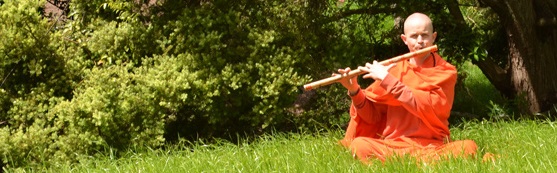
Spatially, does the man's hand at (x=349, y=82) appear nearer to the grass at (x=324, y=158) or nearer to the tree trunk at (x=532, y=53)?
the grass at (x=324, y=158)

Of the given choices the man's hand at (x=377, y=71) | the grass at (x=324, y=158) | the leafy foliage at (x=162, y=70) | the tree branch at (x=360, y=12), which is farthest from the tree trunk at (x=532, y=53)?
the man's hand at (x=377, y=71)

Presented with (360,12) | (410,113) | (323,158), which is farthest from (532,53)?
(323,158)

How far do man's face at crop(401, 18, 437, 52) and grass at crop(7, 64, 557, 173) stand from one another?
71 centimetres

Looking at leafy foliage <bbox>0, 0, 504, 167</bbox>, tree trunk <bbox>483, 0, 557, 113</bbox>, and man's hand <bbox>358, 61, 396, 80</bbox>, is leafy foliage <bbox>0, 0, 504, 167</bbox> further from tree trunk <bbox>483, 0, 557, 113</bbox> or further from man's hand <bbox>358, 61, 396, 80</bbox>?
man's hand <bbox>358, 61, 396, 80</bbox>

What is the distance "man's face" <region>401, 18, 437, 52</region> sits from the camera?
6.21m

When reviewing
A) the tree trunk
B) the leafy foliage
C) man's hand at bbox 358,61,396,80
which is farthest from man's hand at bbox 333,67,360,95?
the tree trunk

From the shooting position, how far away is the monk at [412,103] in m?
6.11

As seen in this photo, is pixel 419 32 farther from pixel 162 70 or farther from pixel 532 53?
pixel 532 53

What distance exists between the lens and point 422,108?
20.1ft

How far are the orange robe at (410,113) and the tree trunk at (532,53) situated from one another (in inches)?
107

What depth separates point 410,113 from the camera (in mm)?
6430

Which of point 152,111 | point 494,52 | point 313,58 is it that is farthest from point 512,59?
point 152,111

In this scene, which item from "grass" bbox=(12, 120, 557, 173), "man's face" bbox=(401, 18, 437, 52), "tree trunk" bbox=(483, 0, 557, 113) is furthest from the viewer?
"tree trunk" bbox=(483, 0, 557, 113)

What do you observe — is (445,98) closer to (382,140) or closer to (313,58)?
(382,140)
